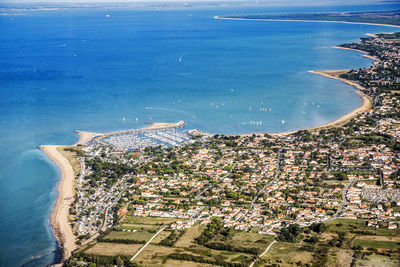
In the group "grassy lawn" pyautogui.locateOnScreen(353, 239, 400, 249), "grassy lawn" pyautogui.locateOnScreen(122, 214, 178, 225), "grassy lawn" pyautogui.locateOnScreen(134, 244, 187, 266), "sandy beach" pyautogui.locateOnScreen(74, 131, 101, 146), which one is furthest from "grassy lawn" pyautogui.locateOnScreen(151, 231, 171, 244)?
"sandy beach" pyautogui.locateOnScreen(74, 131, 101, 146)

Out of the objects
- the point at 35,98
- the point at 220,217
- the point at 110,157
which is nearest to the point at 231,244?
the point at 220,217

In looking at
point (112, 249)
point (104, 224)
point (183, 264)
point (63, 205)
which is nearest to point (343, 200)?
point (183, 264)

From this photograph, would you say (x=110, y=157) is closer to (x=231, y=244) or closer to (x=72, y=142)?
(x=72, y=142)

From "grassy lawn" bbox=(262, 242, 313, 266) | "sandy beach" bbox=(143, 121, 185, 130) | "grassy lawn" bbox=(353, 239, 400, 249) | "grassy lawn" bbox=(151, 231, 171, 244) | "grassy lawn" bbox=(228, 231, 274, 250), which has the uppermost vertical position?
"sandy beach" bbox=(143, 121, 185, 130)

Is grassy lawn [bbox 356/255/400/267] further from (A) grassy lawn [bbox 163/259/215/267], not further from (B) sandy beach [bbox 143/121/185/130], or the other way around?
(B) sandy beach [bbox 143/121/185/130]

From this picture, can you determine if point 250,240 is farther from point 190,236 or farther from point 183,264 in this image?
point 183,264
